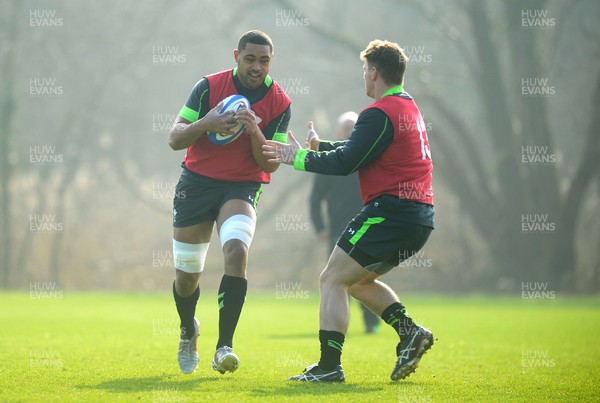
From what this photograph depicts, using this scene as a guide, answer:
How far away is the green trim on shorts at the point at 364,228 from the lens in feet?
21.1

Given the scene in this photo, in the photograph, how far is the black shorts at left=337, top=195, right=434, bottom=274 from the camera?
6.41 m

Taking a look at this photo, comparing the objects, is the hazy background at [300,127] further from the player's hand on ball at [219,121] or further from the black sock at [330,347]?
the black sock at [330,347]

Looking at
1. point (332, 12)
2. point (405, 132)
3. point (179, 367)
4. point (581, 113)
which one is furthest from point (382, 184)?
point (332, 12)

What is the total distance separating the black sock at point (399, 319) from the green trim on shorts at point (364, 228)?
696 millimetres

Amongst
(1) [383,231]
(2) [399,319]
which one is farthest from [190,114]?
(2) [399,319]

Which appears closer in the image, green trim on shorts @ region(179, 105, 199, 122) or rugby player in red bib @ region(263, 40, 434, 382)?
rugby player in red bib @ region(263, 40, 434, 382)

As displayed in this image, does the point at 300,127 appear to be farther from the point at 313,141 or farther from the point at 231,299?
the point at 231,299

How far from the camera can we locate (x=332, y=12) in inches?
1160

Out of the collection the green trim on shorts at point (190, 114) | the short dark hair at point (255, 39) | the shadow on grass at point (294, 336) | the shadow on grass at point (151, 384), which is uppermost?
the short dark hair at point (255, 39)

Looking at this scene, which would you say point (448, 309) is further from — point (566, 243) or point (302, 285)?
point (302, 285)

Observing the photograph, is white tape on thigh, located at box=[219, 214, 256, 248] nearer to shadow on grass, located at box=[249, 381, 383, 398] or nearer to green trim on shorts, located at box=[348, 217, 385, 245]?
green trim on shorts, located at box=[348, 217, 385, 245]

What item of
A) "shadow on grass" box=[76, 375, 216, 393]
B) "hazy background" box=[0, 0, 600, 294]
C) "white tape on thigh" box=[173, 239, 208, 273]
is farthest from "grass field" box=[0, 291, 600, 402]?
"hazy background" box=[0, 0, 600, 294]

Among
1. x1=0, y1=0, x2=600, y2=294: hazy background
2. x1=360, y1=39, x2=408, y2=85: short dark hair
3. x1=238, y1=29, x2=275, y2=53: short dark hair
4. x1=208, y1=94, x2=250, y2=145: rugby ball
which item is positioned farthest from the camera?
x1=0, y1=0, x2=600, y2=294: hazy background

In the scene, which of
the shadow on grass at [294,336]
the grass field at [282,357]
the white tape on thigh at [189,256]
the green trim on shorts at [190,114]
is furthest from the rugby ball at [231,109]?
the shadow on grass at [294,336]
